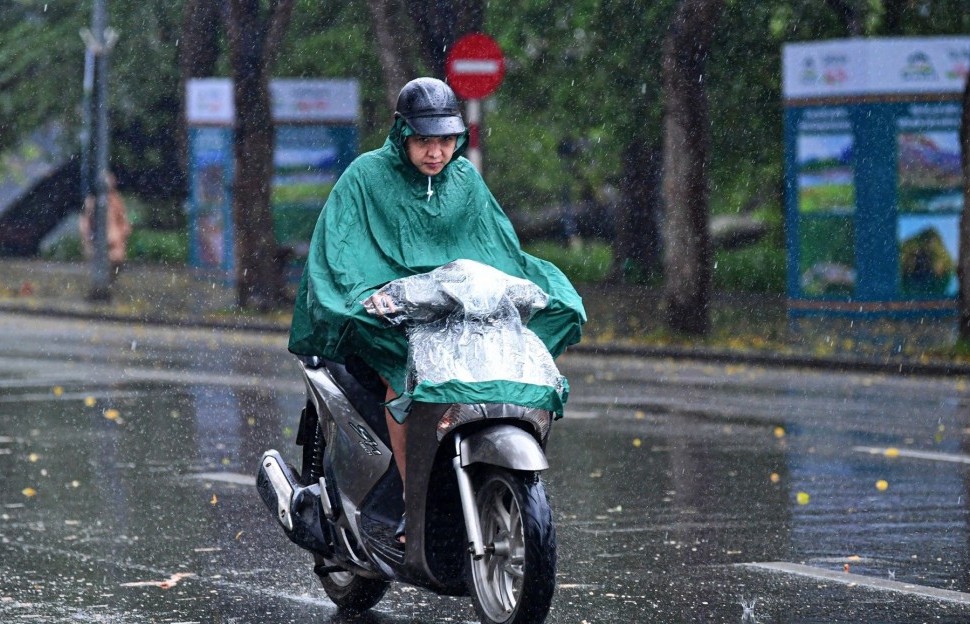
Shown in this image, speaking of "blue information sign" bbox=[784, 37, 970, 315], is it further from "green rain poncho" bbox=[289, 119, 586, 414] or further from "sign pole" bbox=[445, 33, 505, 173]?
"green rain poncho" bbox=[289, 119, 586, 414]

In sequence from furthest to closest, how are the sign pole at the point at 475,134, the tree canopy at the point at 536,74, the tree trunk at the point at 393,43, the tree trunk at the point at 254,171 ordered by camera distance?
the tree canopy at the point at 536,74, the tree trunk at the point at 254,171, the tree trunk at the point at 393,43, the sign pole at the point at 475,134

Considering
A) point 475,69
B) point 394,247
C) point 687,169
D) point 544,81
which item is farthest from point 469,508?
point 544,81

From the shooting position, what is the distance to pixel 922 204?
2141 cm

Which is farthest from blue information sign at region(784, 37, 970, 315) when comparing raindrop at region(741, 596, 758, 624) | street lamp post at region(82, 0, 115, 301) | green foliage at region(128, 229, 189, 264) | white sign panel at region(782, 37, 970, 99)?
green foliage at region(128, 229, 189, 264)

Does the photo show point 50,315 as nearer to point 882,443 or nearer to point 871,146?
point 871,146

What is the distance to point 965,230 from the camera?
19.7 meters

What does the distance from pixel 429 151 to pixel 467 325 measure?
727 millimetres

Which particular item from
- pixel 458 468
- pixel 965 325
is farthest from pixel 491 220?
pixel 965 325

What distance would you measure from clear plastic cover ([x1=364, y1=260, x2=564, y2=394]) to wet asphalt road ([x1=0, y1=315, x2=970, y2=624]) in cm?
113

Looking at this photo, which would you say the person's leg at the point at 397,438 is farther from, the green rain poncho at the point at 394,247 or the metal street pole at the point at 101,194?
the metal street pole at the point at 101,194

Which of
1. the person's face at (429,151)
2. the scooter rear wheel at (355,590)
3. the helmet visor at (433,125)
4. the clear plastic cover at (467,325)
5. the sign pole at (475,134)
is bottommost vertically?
the scooter rear wheel at (355,590)

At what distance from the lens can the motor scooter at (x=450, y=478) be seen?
5.78m

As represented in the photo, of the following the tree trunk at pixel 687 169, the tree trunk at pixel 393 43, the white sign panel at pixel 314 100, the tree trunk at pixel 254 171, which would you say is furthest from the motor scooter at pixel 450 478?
the white sign panel at pixel 314 100

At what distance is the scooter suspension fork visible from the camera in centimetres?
591
